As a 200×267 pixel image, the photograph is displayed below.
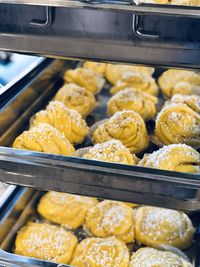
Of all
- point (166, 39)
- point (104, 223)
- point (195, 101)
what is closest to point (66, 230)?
point (104, 223)

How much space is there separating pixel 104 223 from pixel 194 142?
15.8 inches

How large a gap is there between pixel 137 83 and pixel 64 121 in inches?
19.0

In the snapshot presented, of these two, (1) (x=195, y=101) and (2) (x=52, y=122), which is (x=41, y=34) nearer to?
(2) (x=52, y=122)

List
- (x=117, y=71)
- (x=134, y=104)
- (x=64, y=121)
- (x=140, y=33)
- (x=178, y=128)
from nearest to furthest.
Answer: (x=140, y=33)
(x=178, y=128)
(x=64, y=121)
(x=134, y=104)
(x=117, y=71)

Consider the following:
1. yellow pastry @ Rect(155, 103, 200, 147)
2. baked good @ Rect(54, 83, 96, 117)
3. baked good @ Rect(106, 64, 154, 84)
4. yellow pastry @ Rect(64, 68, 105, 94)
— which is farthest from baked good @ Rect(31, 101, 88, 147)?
baked good @ Rect(106, 64, 154, 84)

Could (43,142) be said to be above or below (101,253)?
above

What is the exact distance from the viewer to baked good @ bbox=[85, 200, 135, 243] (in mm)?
1257

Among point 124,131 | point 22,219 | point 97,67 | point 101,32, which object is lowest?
point 22,219

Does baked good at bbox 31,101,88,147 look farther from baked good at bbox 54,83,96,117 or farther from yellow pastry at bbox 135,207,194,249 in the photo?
yellow pastry at bbox 135,207,194,249

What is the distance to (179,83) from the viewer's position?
1.62m

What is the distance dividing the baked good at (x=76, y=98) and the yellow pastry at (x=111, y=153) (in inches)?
16.7

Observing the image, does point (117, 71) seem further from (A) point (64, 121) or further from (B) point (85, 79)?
(A) point (64, 121)

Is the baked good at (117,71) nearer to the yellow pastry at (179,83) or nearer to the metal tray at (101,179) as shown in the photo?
the yellow pastry at (179,83)

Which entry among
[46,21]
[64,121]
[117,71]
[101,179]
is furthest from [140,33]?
[117,71]
